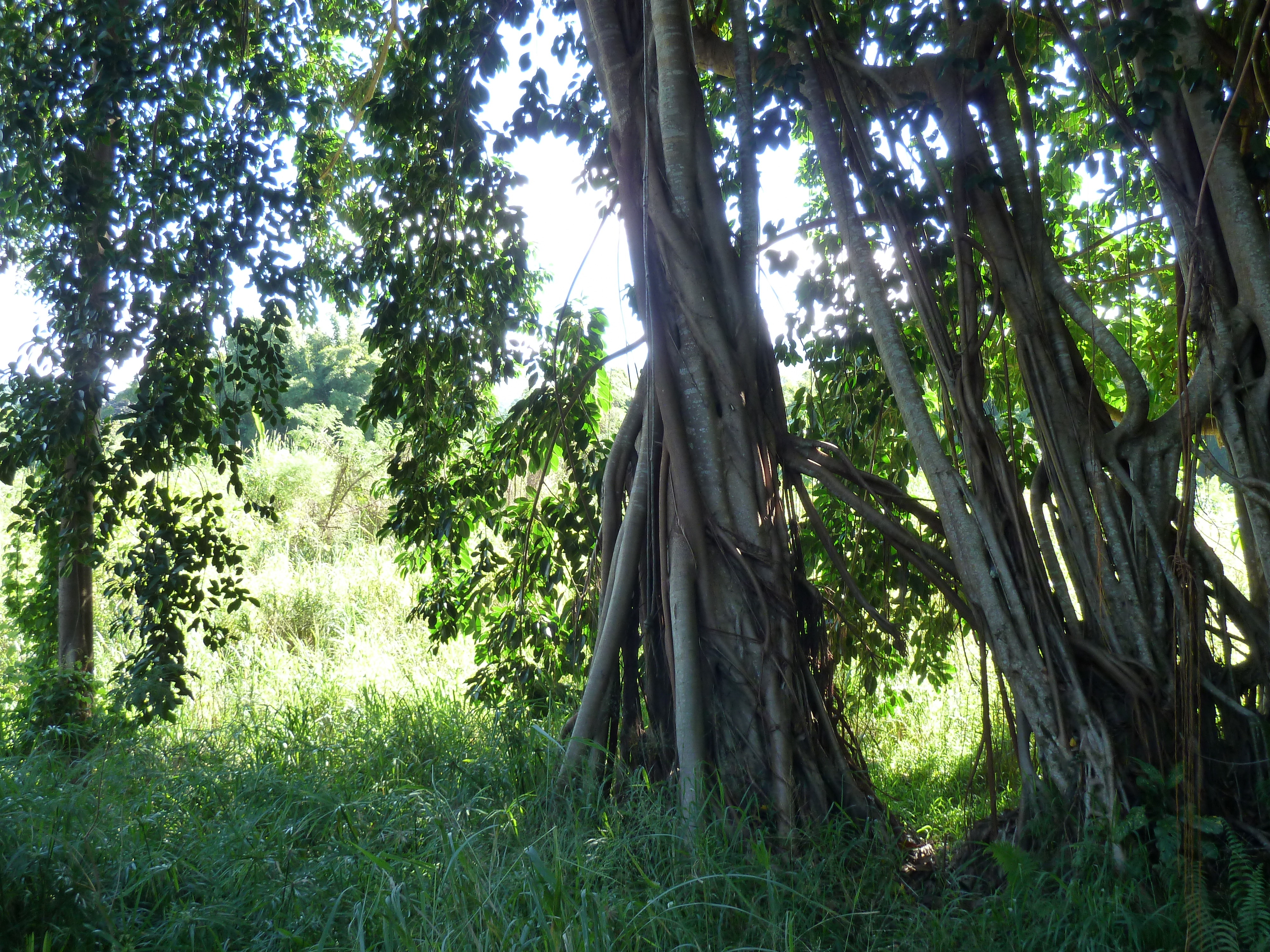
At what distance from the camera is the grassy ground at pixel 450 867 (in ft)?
6.83

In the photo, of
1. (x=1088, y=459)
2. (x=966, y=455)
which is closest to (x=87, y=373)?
(x=966, y=455)

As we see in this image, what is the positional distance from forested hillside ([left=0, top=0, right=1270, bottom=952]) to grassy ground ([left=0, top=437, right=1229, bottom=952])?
0.02 metres

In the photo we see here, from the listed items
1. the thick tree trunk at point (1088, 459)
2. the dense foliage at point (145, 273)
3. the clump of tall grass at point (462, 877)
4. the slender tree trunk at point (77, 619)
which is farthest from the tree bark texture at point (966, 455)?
the slender tree trunk at point (77, 619)

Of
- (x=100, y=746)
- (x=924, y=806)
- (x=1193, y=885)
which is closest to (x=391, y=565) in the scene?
(x=100, y=746)

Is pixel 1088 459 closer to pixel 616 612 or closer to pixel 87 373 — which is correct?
pixel 616 612

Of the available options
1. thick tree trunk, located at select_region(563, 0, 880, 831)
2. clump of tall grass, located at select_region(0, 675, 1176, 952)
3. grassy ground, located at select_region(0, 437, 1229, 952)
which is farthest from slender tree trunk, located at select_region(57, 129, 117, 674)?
thick tree trunk, located at select_region(563, 0, 880, 831)

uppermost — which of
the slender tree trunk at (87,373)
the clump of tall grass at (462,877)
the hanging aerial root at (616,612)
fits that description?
the slender tree trunk at (87,373)

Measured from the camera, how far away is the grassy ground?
6.83ft

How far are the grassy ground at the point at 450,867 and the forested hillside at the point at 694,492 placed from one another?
19 millimetres

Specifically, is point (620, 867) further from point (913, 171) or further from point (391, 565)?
point (391, 565)

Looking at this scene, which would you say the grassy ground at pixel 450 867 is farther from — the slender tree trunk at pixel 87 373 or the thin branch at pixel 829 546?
the slender tree trunk at pixel 87 373

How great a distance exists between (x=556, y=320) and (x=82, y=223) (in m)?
2.05

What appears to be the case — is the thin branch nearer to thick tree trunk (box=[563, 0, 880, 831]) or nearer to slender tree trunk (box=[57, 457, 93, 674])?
thick tree trunk (box=[563, 0, 880, 831])

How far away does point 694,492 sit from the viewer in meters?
3.11
